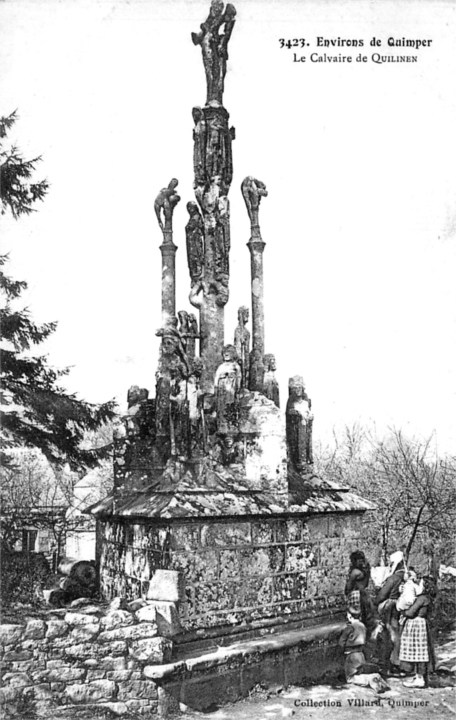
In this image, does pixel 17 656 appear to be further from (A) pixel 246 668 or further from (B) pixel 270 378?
(B) pixel 270 378

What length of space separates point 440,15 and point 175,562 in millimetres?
6888

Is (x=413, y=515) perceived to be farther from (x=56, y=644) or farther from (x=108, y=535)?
(x=56, y=644)

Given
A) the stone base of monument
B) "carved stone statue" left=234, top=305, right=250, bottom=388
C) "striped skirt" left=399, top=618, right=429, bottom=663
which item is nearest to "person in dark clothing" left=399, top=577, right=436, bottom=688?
"striped skirt" left=399, top=618, right=429, bottom=663

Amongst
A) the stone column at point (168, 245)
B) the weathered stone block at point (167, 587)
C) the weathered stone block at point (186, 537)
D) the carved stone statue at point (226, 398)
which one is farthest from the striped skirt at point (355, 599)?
the stone column at point (168, 245)

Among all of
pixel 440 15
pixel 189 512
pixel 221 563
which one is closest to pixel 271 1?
pixel 440 15

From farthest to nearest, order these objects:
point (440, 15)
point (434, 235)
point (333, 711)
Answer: point (434, 235) < point (440, 15) < point (333, 711)

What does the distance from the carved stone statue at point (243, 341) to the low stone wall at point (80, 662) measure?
406cm

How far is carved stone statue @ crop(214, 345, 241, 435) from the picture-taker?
882cm

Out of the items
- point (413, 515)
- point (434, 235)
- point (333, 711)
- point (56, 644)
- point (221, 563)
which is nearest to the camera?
point (56, 644)

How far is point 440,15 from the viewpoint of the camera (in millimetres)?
8320

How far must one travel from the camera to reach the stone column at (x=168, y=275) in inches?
395

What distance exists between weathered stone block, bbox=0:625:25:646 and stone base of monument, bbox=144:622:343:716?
121cm

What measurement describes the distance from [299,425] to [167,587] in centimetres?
319

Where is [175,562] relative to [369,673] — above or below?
above
